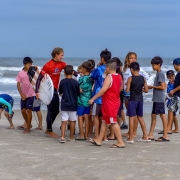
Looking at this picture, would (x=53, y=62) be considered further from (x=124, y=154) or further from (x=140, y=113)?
(x=124, y=154)

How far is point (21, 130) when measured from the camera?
397 inches

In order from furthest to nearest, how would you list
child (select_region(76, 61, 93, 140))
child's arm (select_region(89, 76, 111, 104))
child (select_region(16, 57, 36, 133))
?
child (select_region(16, 57, 36, 133)) < child (select_region(76, 61, 93, 140)) < child's arm (select_region(89, 76, 111, 104))

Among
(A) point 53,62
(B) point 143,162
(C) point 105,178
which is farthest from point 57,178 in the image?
(A) point 53,62

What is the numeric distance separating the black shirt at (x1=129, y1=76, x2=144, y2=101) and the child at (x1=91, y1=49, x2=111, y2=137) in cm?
53

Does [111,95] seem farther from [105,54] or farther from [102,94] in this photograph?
[105,54]

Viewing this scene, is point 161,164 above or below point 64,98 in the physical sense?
below

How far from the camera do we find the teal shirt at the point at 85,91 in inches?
336

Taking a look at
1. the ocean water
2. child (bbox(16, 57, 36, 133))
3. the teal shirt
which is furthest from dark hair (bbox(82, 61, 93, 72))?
the ocean water

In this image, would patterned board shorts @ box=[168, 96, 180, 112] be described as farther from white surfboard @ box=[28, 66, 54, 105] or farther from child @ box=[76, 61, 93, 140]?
white surfboard @ box=[28, 66, 54, 105]

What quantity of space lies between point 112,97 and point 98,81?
0.57 m

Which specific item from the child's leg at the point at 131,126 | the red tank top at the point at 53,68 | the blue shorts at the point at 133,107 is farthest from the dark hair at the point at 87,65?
the child's leg at the point at 131,126

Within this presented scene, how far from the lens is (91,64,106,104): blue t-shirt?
827cm

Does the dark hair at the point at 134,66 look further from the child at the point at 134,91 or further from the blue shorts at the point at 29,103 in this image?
the blue shorts at the point at 29,103

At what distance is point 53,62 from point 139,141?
2.13m
